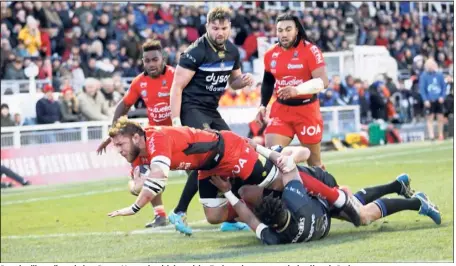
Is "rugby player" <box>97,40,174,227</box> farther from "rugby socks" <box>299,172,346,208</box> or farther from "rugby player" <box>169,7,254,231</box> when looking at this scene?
"rugby socks" <box>299,172,346,208</box>

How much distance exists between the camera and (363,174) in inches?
749

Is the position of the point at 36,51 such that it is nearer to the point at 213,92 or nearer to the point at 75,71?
the point at 75,71

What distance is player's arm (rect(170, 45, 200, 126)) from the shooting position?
39.1 ft

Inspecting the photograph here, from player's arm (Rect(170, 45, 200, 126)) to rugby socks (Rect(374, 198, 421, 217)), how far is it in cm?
245

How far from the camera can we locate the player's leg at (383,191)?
443 inches

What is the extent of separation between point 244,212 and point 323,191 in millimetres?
794

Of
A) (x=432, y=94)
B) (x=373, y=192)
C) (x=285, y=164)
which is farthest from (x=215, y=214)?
(x=432, y=94)

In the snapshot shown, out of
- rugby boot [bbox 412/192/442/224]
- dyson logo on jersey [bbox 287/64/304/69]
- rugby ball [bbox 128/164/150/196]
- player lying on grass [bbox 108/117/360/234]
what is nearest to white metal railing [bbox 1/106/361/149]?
dyson logo on jersey [bbox 287/64/304/69]

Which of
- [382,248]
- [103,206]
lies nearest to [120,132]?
[382,248]

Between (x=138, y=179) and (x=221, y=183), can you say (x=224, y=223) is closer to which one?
(x=138, y=179)

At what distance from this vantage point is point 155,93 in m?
13.1

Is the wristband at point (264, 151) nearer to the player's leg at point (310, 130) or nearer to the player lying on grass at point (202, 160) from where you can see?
the player lying on grass at point (202, 160)

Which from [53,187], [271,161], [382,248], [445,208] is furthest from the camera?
[53,187]

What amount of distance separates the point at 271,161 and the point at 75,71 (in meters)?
14.8
